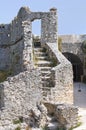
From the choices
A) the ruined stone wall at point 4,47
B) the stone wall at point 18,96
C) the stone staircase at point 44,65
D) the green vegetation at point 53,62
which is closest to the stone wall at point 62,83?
the stone staircase at point 44,65

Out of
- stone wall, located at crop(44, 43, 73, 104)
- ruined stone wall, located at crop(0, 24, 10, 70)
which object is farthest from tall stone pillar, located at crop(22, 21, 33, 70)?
ruined stone wall, located at crop(0, 24, 10, 70)

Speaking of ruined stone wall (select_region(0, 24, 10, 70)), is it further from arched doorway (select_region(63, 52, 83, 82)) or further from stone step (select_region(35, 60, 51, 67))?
arched doorway (select_region(63, 52, 83, 82))

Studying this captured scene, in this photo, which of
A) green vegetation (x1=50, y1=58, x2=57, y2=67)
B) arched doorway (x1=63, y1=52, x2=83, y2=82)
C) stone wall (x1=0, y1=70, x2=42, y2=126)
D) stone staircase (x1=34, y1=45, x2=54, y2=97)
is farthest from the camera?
arched doorway (x1=63, y1=52, x2=83, y2=82)

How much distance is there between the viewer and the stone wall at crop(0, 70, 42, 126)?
28.7 meters

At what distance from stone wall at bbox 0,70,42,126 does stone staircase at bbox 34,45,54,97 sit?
2209 mm

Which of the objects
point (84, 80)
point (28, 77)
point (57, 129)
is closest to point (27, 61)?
point (28, 77)

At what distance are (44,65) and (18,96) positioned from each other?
7.19 meters

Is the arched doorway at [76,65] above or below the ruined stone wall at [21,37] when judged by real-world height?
below

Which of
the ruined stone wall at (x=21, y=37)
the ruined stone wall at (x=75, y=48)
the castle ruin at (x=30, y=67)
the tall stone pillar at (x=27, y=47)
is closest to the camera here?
the castle ruin at (x=30, y=67)

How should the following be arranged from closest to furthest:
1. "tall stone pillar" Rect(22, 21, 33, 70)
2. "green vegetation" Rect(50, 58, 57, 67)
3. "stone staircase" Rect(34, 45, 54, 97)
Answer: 1. "stone staircase" Rect(34, 45, 54, 97)
2. "tall stone pillar" Rect(22, 21, 33, 70)
3. "green vegetation" Rect(50, 58, 57, 67)

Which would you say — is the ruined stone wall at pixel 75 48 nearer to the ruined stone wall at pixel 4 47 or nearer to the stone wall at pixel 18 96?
the ruined stone wall at pixel 4 47

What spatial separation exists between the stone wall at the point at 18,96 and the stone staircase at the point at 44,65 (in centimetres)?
221

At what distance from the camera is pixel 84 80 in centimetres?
4584

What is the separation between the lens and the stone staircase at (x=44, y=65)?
3328 centimetres
